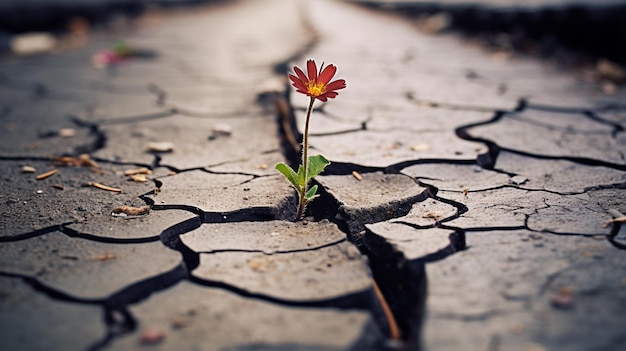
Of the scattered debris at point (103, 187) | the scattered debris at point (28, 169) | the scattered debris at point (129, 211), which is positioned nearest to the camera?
the scattered debris at point (129, 211)

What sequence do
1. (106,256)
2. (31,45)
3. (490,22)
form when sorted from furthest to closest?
(490,22), (31,45), (106,256)

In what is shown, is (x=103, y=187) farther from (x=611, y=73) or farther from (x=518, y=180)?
(x=611, y=73)

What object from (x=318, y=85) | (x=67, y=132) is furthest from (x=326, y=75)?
(x=67, y=132)

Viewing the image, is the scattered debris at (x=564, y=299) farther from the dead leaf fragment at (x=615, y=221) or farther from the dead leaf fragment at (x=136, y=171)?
the dead leaf fragment at (x=136, y=171)

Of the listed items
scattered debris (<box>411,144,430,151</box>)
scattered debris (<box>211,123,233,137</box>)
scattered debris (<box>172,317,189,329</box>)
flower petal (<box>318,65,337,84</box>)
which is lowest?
scattered debris (<box>172,317,189,329</box>)

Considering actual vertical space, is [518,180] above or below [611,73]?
below

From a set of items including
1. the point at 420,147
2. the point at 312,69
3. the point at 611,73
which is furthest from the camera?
the point at 611,73

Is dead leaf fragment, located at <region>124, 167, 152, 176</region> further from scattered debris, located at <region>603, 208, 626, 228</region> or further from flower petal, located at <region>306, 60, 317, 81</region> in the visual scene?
scattered debris, located at <region>603, 208, 626, 228</region>

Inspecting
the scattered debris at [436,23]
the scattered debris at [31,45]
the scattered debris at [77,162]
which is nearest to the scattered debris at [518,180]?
the scattered debris at [77,162]

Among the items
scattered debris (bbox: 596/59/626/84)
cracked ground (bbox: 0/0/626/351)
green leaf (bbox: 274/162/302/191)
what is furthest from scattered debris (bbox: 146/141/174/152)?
scattered debris (bbox: 596/59/626/84)
